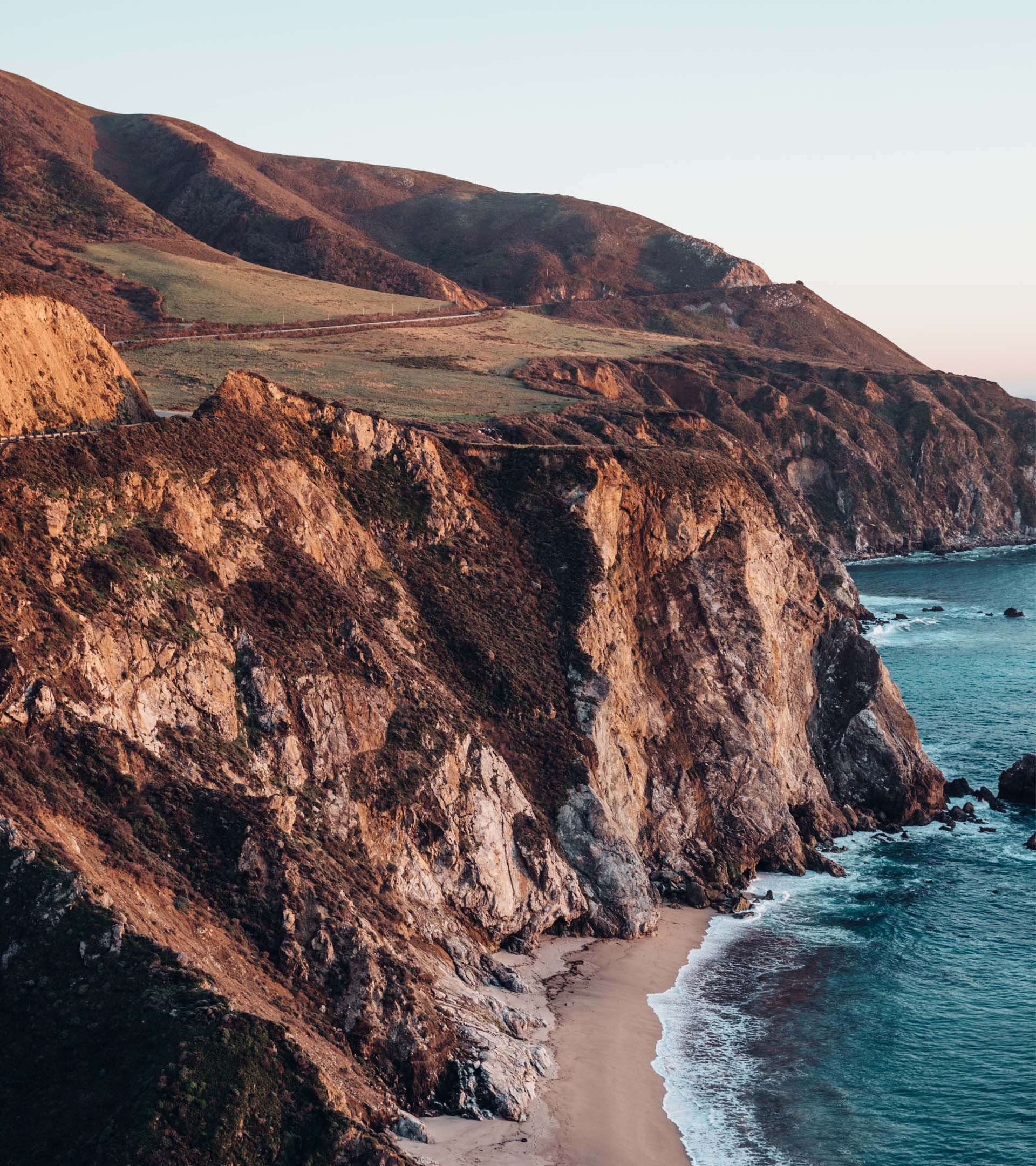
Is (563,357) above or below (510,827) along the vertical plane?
above

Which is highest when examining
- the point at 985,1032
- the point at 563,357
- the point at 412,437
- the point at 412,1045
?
the point at 563,357

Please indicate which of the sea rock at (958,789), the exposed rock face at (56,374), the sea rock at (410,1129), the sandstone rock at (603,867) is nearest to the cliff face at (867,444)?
the sea rock at (958,789)

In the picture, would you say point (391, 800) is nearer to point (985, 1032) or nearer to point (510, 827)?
point (510, 827)

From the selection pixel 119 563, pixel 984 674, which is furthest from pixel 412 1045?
pixel 984 674

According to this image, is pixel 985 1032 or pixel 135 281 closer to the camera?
pixel 985 1032

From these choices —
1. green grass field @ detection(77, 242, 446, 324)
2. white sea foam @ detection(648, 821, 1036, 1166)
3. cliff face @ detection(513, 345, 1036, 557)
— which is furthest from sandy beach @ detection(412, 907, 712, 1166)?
cliff face @ detection(513, 345, 1036, 557)

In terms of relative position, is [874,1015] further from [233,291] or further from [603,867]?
[233,291]
